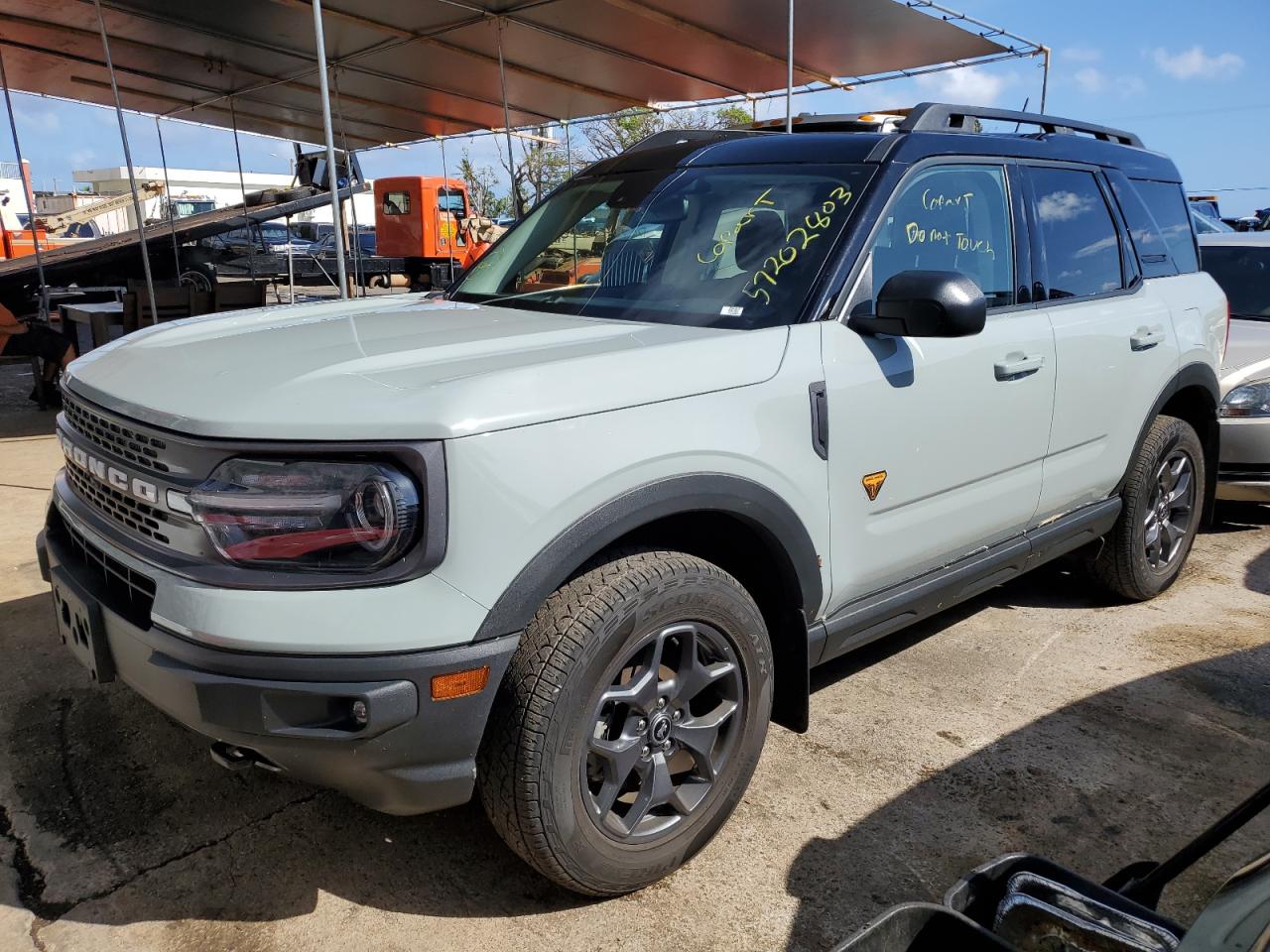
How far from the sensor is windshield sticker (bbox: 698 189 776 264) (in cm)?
288

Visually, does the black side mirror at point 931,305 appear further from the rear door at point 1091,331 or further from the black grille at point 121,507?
the black grille at point 121,507

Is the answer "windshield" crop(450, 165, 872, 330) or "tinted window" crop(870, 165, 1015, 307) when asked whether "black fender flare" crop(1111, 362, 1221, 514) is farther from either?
"windshield" crop(450, 165, 872, 330)

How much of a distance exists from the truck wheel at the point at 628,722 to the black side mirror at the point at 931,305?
33.0 inches

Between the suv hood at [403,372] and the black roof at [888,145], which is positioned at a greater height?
the black roof at [888,145]

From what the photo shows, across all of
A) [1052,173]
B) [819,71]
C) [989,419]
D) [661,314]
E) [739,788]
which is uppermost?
[819,71]

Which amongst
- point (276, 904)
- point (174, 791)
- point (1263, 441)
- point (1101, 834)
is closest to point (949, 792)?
point (1101, 834)

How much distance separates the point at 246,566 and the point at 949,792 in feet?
6.84

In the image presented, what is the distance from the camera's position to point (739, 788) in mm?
2543

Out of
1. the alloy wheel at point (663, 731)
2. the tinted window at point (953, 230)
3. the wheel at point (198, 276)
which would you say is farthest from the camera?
the wheel at point (198, 276)

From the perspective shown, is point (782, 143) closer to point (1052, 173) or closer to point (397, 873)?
point (1052, 173)

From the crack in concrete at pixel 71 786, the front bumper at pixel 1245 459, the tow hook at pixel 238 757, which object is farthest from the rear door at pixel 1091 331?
the crack in concrete at pixel 71 786

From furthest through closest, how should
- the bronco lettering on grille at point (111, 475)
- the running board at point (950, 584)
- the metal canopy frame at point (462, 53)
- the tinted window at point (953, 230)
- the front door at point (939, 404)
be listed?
the metal canopy frame at point (462, 53), the tinted window at point (953, 230), the running board at point (950, 584), the front door at point (939, 404), the bronco lettering on grille at point (111, 475)

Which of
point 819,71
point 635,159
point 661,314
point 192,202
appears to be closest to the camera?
point 661,314

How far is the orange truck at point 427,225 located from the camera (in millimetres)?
23828
